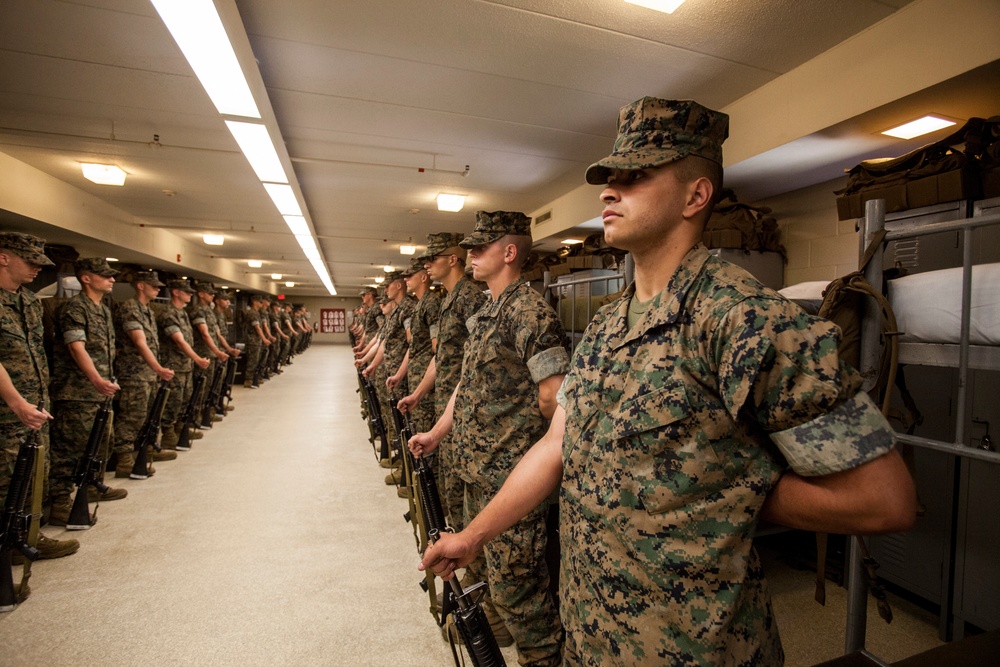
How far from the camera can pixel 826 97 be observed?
289 cm

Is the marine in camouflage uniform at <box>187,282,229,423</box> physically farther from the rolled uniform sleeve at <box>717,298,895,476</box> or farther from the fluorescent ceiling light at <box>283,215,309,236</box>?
the rolled uniform sleeve at <box>717,298,895,476</box>

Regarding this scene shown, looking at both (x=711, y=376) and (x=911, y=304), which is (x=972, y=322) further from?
(x=711, y=376)

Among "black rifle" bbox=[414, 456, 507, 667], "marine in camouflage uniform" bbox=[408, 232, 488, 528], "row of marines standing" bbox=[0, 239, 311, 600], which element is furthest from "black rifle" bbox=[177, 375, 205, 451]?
"black rifle" bbox=[414, 456, 507, 667]

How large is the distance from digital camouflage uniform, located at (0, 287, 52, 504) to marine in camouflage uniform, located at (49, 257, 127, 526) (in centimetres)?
39

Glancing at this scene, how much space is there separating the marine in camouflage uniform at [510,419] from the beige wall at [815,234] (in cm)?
317

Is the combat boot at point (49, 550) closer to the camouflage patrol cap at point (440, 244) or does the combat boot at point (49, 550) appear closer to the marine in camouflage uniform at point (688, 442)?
the camouflage patrol cap at point (440, 244)

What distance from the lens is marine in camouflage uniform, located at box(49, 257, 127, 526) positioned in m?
3.41

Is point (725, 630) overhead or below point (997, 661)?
overhead

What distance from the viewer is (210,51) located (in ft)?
8.38

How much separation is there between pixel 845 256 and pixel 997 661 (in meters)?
3.38

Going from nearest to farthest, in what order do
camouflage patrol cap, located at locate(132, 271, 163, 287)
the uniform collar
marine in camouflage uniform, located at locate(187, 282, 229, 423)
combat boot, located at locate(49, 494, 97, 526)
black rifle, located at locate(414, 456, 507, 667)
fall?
the uniform collar → black rifle, located at locate(414, 456, 507, 667) → combat boot, located at locate(49, 494, 97, 526) → camouflage patrol cap, located at locate(132, 271, 163, 287) → marine in camouflage uniform, located at locate(187, 282, 229, 423)

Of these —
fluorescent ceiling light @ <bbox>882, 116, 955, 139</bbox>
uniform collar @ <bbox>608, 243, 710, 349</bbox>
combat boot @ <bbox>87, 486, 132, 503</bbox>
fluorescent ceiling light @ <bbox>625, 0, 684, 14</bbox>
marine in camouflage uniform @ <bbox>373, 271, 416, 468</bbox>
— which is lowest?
combat boot @ <bbox>87, 486, 132, 503</bbox>

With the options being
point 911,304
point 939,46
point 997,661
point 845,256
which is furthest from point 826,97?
point 997,661

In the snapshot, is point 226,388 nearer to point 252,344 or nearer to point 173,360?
point 173,360
